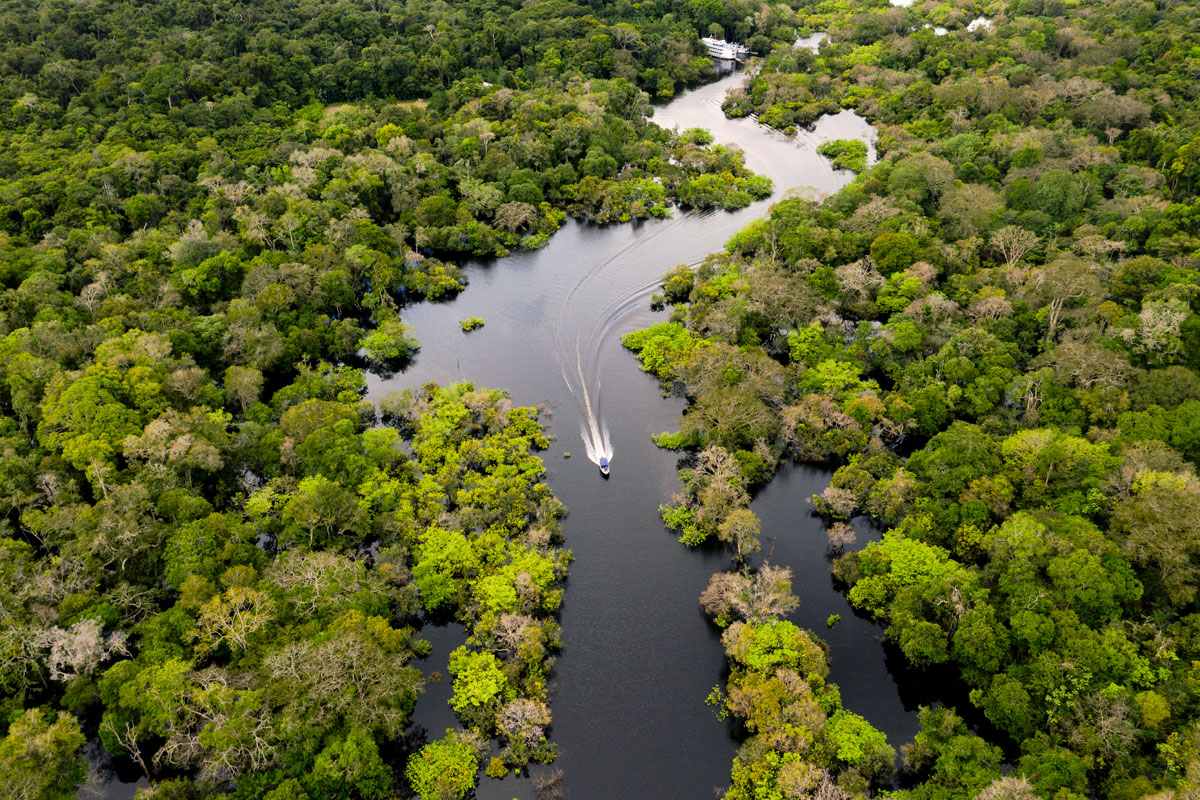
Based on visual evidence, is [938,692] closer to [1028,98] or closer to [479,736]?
[479,736]

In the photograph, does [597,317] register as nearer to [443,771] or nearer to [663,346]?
[663,346]

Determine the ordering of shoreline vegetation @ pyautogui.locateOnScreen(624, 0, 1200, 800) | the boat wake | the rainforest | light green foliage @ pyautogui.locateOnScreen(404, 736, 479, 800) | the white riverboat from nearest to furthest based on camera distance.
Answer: light green foliage @ pyautogui.locateOnScreen(404, 736, 479, 800) < shoreline vegetation @ pyautogui.locateOnScreen(624, 0, 1200, 800) < the rainforest < the boat wake < the white riverboat

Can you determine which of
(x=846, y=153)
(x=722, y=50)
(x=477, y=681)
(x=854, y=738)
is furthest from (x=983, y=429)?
(x=722, y=50)

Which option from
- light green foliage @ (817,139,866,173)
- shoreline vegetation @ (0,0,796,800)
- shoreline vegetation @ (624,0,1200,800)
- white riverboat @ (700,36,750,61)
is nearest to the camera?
shoreline vegetation @ (624,0,1200,800)

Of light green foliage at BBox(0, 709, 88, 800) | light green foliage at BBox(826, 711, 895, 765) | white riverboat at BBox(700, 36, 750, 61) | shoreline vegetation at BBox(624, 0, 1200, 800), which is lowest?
light green foliage at BBox(826, 711, 895, 765)

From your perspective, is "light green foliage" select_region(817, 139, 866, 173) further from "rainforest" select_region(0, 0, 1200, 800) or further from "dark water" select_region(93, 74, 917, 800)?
"dark water" select_region(93, 74, 917, 800)

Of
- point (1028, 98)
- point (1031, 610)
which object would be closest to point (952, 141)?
point (1028, 98)

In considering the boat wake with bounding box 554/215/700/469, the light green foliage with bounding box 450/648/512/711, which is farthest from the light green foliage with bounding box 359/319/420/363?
the light green foliage with bounding box 450/648/512/711

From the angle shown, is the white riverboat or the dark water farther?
the white riverboat
